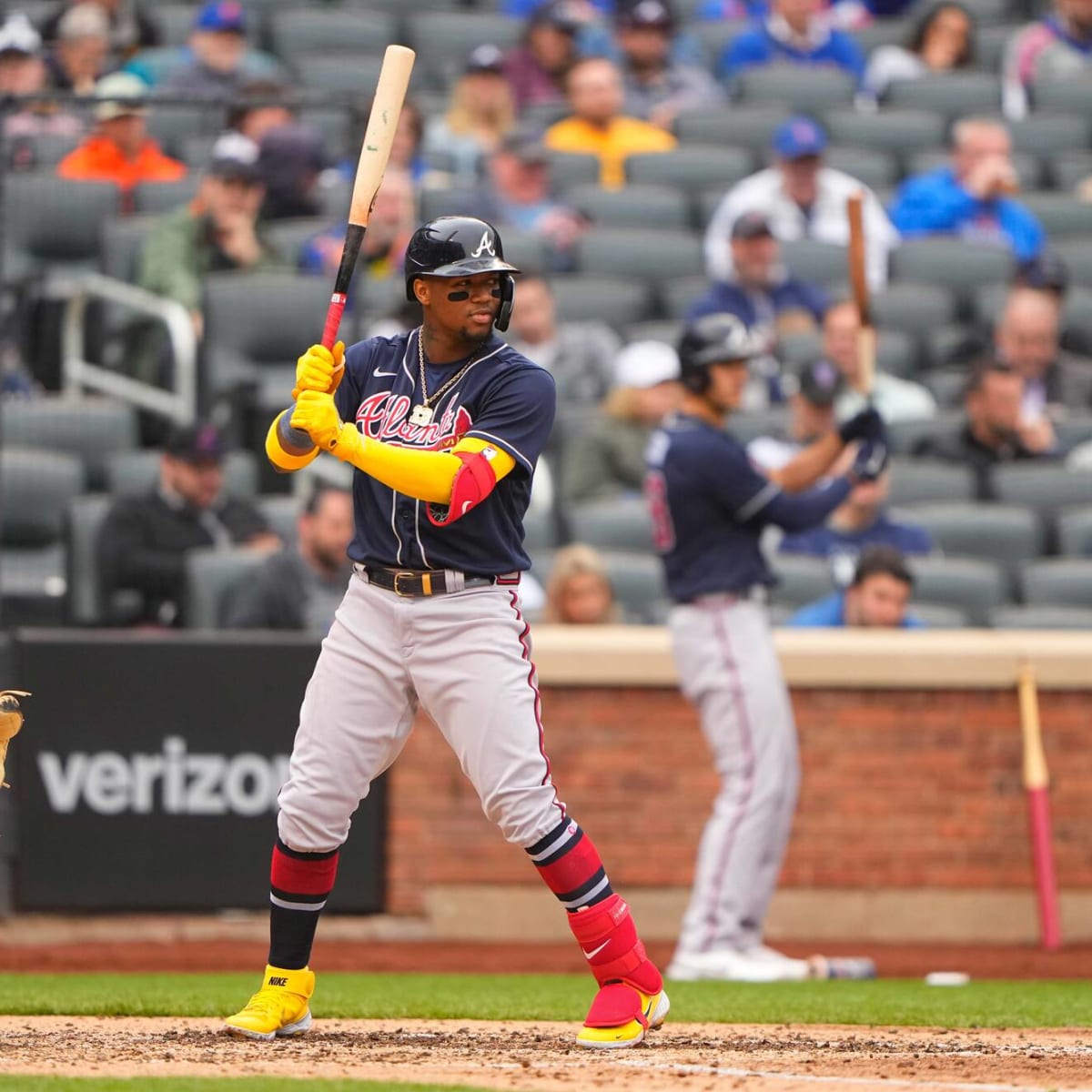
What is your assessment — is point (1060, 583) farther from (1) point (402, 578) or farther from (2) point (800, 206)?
(1) point (402, 578)

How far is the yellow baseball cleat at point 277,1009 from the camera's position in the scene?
5.01 metres

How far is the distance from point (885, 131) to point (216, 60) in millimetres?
4064

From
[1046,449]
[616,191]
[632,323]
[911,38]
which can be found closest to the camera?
[1046,449]

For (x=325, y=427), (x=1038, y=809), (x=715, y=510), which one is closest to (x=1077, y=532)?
(x=1038, y=809)

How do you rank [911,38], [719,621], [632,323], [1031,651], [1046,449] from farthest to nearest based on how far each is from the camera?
[911,38]
[632,323]
[1046,449]
[1031,651]
[719,621]

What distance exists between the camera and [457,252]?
4941 mm

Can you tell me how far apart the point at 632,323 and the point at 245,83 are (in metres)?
2.28

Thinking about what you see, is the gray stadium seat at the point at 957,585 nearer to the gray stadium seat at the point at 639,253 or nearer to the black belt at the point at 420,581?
the gray stadium seat at the point at 639,253

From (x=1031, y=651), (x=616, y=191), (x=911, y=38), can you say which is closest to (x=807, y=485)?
(x=1031, y=651)

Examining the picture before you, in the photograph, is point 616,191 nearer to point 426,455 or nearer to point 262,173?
point 262,173

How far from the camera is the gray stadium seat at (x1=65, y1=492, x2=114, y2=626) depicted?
8539 mm

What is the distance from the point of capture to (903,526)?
9.35 meters

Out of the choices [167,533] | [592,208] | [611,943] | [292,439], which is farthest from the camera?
[592,208]

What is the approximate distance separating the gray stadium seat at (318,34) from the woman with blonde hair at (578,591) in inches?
215
